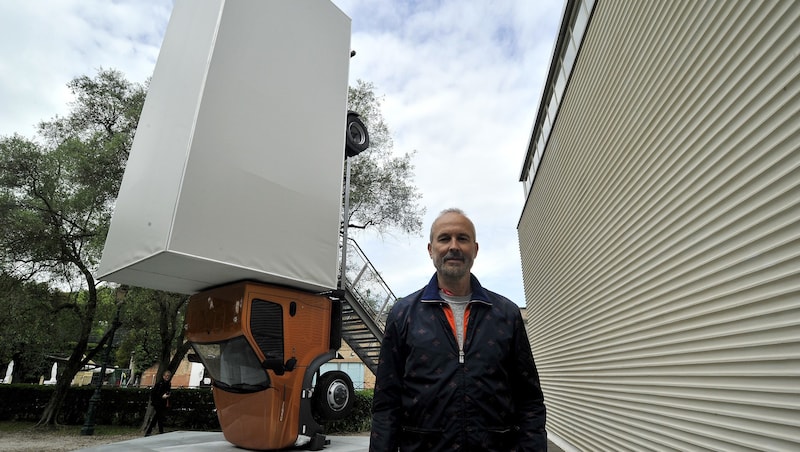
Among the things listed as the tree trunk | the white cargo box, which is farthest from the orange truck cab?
the tree trunk

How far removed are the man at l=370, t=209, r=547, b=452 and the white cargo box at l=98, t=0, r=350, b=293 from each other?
426 centimetres

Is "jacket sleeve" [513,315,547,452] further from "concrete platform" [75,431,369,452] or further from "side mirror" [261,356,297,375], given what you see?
"concrete platform" [75,431,369,452]

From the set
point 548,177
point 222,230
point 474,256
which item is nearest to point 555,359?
point 548,177

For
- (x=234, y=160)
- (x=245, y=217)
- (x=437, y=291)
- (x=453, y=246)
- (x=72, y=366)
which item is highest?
(x=234, y=160)

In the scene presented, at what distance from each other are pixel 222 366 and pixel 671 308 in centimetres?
667

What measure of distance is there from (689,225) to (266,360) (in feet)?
19.4

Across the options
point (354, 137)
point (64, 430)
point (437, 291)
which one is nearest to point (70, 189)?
point (64, 430)

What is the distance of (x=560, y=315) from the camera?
10664 mm

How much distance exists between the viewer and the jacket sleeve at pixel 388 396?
2.07 meters

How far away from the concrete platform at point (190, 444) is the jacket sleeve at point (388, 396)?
19.1 feet

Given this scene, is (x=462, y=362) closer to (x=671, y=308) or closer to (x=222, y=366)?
(x=671, y=308)

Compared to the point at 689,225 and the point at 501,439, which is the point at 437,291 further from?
the point at 689,225

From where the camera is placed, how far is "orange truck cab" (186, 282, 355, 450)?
6.38 metres

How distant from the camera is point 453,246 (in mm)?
2311
